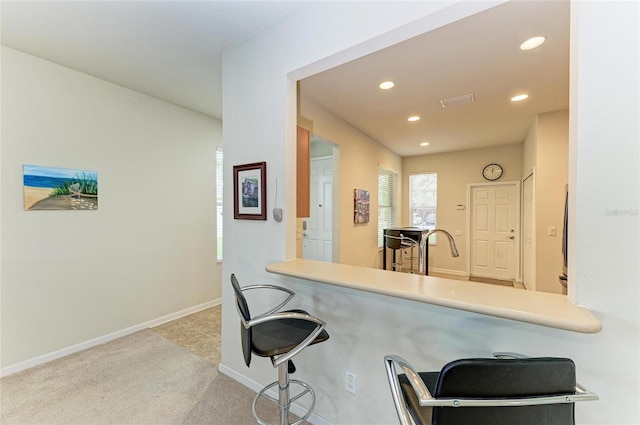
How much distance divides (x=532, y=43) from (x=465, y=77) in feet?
1.89

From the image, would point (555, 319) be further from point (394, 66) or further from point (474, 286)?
point (394, 66)

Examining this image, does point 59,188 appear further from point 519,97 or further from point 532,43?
point 519,97

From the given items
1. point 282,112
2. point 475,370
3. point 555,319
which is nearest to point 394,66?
point 282,112

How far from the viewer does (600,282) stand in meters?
0.98

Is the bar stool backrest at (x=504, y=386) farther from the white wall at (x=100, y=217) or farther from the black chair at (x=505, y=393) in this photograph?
the white wall at (x=100, y=217)

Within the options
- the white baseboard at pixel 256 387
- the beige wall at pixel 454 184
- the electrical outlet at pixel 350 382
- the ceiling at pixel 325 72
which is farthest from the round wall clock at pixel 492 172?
the white baseboard at pixel 256 387

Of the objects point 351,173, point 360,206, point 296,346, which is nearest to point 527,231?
point 360,206

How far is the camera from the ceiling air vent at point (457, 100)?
9.97 ft

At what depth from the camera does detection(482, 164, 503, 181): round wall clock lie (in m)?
5.49

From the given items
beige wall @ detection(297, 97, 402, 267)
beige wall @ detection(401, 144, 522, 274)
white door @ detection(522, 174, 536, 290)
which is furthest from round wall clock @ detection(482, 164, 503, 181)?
beige wall @ detection(297, 97, 402, 267)

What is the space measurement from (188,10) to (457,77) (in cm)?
233

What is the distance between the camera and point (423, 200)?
21.0ft

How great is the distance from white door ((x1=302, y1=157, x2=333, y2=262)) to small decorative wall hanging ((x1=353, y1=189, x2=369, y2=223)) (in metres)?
0.51

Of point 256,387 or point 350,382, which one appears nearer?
point 350,382
